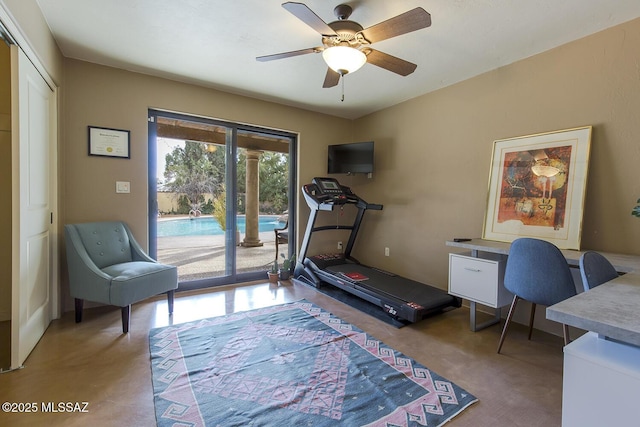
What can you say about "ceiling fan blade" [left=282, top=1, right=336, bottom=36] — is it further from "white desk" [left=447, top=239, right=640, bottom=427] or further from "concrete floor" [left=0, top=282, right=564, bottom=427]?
"concrete floor" [left=0, top=282, right=564, bottom=427]

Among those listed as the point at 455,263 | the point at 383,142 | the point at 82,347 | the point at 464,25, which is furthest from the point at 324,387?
the point at 383,142

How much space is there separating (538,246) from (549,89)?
160cm

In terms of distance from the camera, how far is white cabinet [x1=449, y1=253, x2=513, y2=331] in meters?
2.47

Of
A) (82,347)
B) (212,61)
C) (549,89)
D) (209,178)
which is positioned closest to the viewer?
(82,347)

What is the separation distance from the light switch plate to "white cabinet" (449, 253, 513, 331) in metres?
3.44

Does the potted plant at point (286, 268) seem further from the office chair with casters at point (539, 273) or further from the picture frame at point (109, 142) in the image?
the office chair with casters at point (539, 273)

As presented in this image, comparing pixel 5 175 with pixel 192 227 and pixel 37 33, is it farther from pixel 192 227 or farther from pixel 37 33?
pixel 192 227

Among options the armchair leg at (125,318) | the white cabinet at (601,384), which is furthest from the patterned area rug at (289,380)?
the white cabinet at (601,384)

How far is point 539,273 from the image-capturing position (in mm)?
2006

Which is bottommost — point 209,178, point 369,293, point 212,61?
point 369,293

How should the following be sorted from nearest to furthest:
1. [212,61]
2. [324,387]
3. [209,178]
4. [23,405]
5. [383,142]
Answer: [23,405] < [324,387] < [212,61] < [209,178] < [383,142]

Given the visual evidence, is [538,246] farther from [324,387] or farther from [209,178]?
[209,178]

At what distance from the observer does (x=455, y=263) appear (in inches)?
108

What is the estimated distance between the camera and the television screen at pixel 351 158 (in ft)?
13.7
